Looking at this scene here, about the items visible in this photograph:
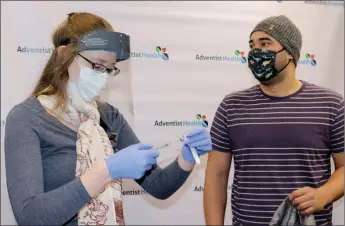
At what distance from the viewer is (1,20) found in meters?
2.25

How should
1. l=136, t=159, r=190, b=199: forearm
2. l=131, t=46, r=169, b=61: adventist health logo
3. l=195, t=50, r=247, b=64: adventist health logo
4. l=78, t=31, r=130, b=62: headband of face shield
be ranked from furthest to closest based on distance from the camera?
l=195, t=50, r=247, b=64: adventist health logo
l=131, t=46, r=169, b=61: adventist health logo
l=136, t=159, r=190, b=199: forearm
l=78, t=31, r=130, b=62: headband of face shield

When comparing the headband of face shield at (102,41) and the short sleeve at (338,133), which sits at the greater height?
the headband of face shield at (102,41)

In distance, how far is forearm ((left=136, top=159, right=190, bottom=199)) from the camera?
4.64 ft

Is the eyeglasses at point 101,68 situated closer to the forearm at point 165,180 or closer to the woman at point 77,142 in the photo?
the woman at point 77,142

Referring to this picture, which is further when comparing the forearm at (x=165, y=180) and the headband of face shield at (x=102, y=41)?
the forearm at (x=165, y=180)

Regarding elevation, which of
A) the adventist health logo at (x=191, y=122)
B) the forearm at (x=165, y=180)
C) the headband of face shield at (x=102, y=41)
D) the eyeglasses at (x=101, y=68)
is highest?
the headband of face shield at (x=102, y=41)

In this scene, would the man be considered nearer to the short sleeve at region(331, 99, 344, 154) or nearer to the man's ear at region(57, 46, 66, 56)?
the short sleeve at region(331, 99, 344, 154)

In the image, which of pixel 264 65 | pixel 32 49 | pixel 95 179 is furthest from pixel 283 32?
pixel 32 49

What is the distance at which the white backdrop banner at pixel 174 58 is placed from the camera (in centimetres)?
229

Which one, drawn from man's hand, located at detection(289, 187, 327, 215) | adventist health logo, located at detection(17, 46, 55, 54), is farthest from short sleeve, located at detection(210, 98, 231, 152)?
adventist health logo, located at detection(17, 46, 55, 54)

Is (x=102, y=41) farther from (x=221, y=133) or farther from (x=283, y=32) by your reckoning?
(x=283, y=32)

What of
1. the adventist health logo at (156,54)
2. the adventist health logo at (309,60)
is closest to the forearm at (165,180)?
the adventist health logo at (156,54)

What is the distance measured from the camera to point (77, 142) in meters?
1.32

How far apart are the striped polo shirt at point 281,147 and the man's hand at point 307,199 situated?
0.06 meters
